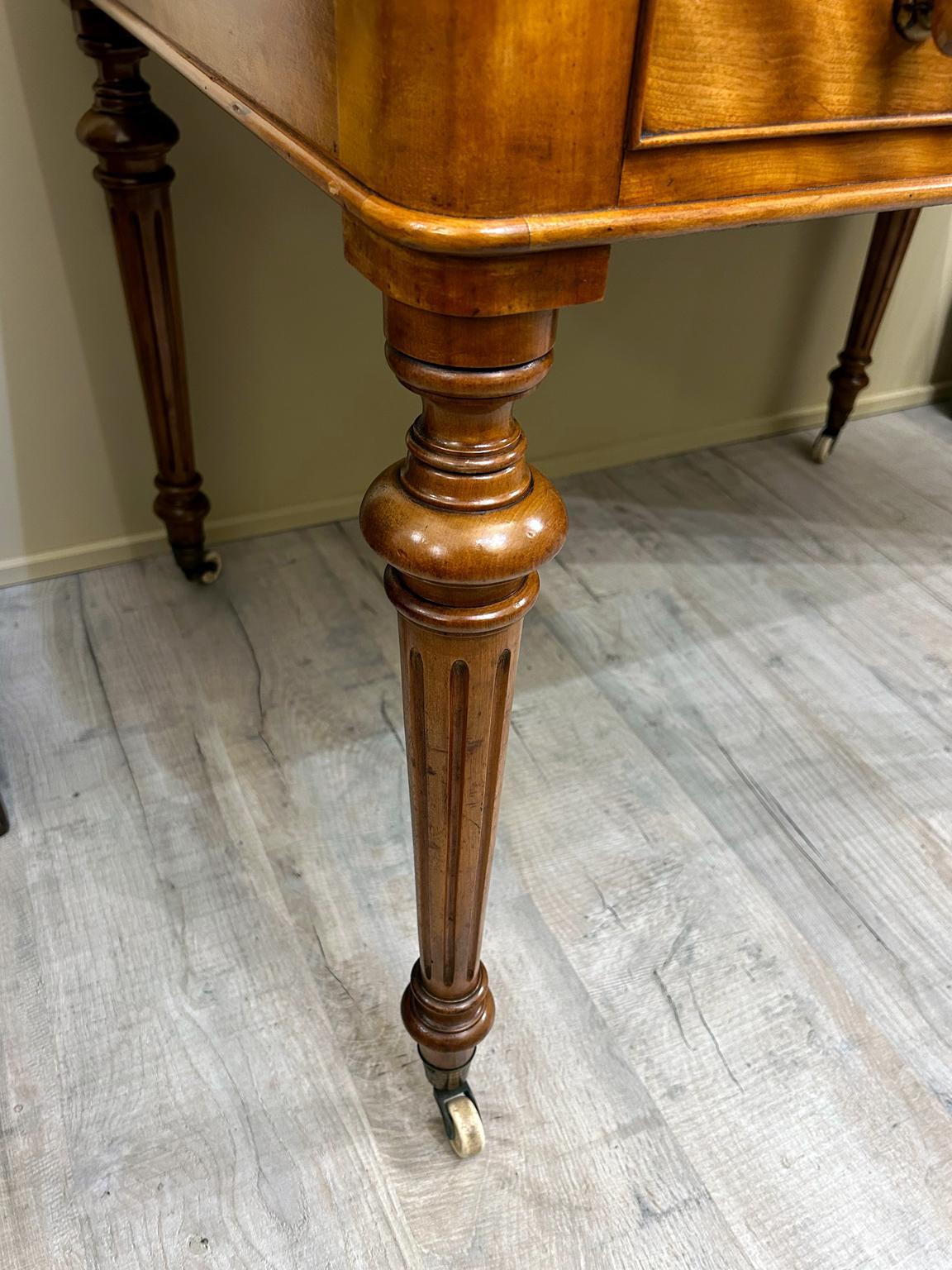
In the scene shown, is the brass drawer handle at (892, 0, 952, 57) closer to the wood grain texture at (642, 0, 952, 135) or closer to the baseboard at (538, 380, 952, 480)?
the wood grain texture at (642, 0, 952, 135)

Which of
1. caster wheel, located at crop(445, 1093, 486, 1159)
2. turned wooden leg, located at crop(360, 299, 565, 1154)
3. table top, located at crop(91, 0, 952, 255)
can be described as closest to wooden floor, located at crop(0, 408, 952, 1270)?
caster wheel, located at crop(445, 1093, 486, 1159)

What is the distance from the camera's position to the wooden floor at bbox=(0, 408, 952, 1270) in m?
0.70

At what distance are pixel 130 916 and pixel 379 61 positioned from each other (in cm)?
71

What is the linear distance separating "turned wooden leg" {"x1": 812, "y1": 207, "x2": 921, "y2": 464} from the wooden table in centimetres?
97

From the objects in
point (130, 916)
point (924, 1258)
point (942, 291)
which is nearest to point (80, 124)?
point (130, 916)

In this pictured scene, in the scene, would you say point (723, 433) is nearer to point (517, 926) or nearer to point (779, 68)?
point (517, 926)

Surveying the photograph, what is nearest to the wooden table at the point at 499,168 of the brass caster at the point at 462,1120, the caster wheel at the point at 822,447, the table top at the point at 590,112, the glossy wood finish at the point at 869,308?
the table top at the point at 590,112

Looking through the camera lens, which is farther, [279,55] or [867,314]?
[867,314]

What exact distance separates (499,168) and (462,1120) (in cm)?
60

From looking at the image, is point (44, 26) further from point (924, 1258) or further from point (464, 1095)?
point (924, 1258)

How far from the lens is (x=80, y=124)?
0.96 meters

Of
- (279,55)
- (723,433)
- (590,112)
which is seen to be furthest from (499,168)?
(723,433)

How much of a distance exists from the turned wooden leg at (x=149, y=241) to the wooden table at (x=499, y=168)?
1.43ft

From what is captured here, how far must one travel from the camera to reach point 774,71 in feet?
1.34
